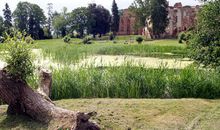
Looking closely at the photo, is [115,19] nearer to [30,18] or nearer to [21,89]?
[30,18]

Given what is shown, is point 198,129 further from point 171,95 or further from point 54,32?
point 54,32

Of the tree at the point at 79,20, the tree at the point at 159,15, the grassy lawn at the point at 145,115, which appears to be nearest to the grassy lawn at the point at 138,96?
the grassy lawn at the point at 145,115

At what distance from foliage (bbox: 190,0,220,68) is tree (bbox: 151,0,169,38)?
3631 cm

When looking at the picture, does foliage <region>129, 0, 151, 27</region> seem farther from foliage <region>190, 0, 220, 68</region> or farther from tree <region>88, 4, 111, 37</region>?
foliage <region>190, 0, 220, 68</region>

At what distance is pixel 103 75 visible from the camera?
22.5 ft

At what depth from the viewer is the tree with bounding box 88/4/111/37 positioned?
Result: 189 ft

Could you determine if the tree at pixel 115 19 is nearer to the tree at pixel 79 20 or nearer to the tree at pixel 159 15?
the tree at pixel 79 20

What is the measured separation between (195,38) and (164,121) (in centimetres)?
429

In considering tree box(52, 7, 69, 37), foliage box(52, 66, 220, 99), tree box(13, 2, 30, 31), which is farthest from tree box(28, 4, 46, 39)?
foliage box(52, 66, 220, 99)

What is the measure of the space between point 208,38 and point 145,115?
4.05 meters

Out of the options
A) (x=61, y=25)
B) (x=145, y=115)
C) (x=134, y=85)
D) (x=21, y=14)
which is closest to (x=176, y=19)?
(x=61, y=25)

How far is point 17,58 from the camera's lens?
4.47 meters

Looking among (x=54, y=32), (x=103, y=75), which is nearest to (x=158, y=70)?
(x=103, y=75)

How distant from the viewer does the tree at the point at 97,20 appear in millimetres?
57594
